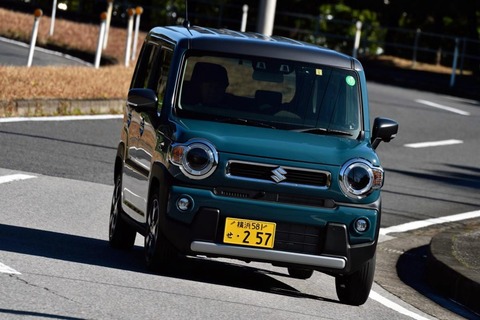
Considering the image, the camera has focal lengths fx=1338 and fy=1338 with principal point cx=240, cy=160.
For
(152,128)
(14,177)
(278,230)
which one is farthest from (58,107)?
(278,230)

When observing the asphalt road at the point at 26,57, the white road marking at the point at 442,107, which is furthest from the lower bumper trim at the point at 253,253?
the white road marking at the point at 442,107

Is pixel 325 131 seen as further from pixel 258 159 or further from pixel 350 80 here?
pixel 258 159

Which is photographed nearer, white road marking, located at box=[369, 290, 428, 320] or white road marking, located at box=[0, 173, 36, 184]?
white road marking, located at box=[369, 290, 428, 320]

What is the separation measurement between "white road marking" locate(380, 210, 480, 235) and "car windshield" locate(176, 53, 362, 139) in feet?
13.9

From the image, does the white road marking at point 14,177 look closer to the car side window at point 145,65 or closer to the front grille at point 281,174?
the car side window at point 145,65

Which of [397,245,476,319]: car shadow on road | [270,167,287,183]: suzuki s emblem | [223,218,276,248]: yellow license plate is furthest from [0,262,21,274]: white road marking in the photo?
[397,245,476,319]: car shadow on road

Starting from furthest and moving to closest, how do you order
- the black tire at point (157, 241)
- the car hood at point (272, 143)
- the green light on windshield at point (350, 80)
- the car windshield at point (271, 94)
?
the green light on windshield at point (350, 80)
the car windshield at point (271, 94)
the black tire at point (157, 241)
the car hood at point (272, 143)

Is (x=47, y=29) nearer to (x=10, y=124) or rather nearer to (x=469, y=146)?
(x=469, y=146)

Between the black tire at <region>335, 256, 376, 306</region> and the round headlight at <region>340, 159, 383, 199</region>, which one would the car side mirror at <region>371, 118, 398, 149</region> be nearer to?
the round headlight at <region>340, 159, 383, 199</region>

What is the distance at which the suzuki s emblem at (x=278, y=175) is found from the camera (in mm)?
9109

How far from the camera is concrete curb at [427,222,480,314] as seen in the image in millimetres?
10312

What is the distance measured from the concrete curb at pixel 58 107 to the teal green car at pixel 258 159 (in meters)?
8.62

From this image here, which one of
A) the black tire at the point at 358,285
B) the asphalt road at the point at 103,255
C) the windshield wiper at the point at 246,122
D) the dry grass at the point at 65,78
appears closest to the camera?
the asphalt road at the point at 103,255

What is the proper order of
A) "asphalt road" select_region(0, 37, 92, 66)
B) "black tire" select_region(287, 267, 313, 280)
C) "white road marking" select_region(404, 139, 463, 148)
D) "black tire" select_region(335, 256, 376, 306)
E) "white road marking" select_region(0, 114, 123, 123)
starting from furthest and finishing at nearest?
"asphalt road" select_region(0, 37, 92, 66)
"white road marking" select_region(404, 139, 463, 148)
"white road marking" select_region(0, 114, 123, 123)
"black tire" select_region(287, 267, 313, 280)
"black tire" select_region(335, 256, 376, 306)
